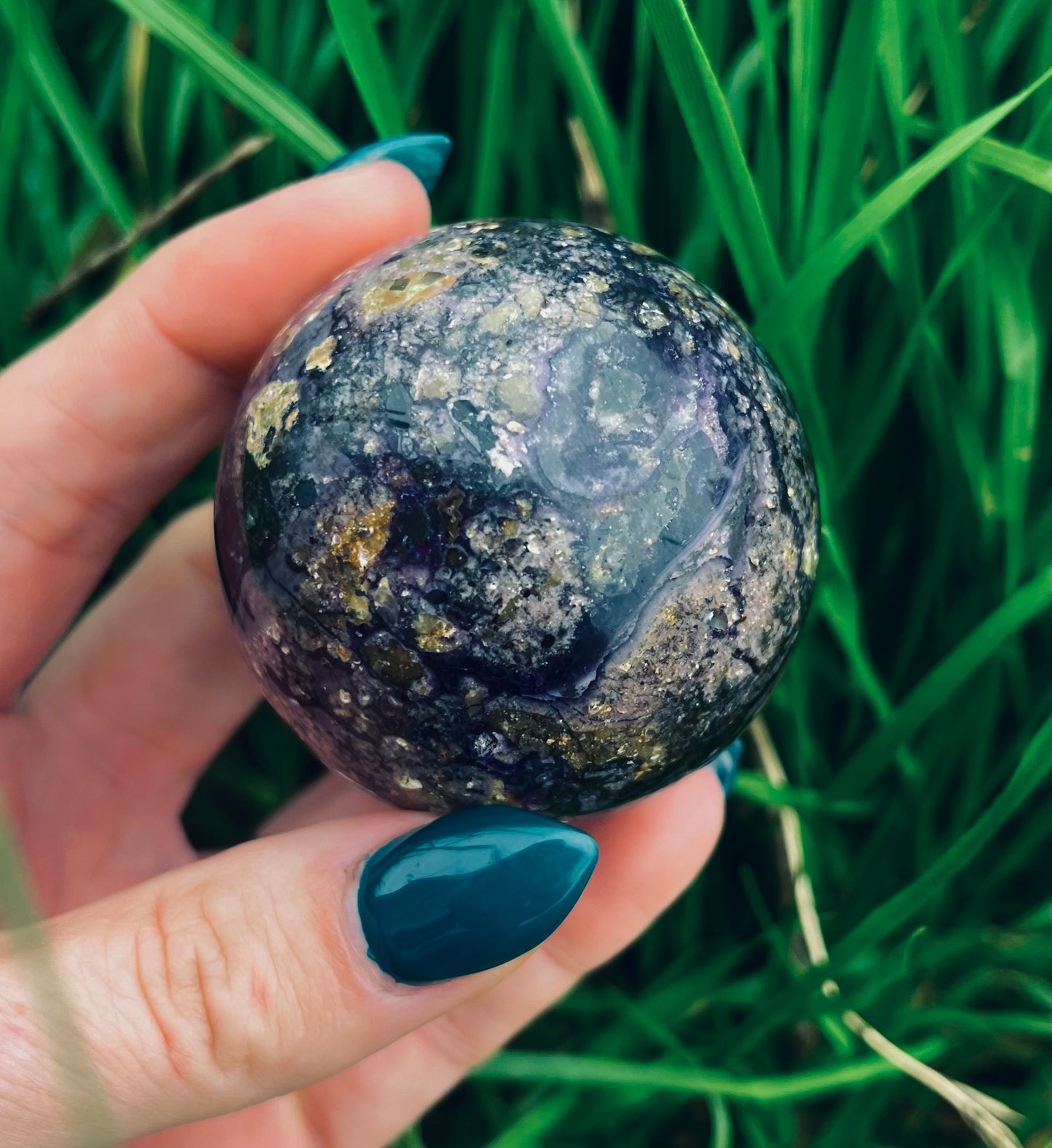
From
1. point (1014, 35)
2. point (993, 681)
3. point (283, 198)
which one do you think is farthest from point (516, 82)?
point (993, 681)

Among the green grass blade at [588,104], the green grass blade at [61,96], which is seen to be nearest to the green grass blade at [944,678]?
the green grass blade at [588,104]

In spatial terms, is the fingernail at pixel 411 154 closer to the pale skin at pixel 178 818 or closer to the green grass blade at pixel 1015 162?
the pale skin at pixel 178 818

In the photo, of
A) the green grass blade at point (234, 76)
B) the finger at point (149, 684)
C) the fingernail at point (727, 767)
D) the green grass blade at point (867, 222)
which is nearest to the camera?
the green grass blade at point (867, 222)

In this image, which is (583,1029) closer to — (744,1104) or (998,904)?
Result: (744,1104)

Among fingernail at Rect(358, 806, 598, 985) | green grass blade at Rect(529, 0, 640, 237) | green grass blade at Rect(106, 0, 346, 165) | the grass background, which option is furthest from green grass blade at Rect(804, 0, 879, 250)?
fingernail at Rect(358, 806, 598, 985)

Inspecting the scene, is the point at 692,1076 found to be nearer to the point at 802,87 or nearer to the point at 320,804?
the point at 320,804

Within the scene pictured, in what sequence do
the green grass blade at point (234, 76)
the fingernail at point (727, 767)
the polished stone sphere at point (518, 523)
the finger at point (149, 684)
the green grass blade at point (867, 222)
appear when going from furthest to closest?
the finger at point (149, 684) < the fingernail at point (727, 767) < the green grass blade at point (234, 76) < the green grass blade at point (867, 222) < the polished stone sphere at point (518, 523)

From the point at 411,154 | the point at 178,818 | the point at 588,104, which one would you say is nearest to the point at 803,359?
the point at 588,104
